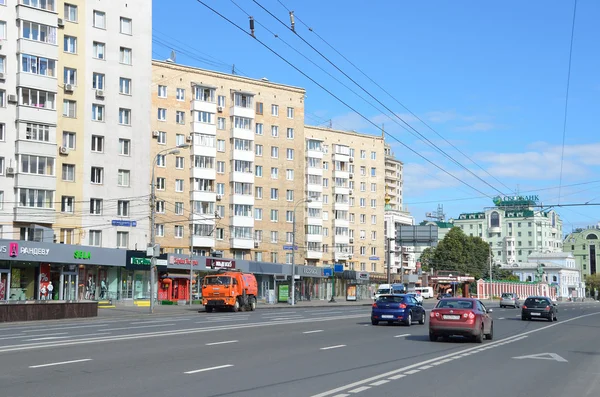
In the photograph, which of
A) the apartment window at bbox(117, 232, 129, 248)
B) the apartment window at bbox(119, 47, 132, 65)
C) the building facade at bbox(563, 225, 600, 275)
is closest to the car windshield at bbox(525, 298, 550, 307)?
the apartment window at bbox(117, 232, 129, 248)

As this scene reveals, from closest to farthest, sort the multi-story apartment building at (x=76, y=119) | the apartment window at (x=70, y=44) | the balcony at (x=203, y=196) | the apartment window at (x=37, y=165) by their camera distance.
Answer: the multi-story apartment building at (x=76, y=119) → the apartment window at (x=37, y=165) → the apartment window at (x=70, y=44) → the balcony at (x=203, y=196)

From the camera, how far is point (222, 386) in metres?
12.4

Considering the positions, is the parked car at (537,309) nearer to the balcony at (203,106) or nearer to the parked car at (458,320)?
the parked car at (458,320)

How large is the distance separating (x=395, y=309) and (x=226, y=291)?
17319 mm

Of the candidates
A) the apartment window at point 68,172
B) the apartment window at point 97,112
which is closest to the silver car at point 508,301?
the apartment window at point 97,112

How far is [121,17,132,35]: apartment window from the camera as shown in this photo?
59938mm

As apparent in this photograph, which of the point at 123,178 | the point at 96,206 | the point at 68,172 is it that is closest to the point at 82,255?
the point at 96,206

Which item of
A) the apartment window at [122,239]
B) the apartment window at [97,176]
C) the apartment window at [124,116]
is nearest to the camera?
the apartment window at [97,176]

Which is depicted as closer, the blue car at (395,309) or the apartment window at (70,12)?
the blue car at (395,309)

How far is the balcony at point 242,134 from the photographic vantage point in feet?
250

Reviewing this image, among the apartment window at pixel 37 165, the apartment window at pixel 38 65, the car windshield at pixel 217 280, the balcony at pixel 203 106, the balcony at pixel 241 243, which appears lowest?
the car windshield at pixel 217 280

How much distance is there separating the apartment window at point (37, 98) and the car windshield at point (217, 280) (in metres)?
18.1

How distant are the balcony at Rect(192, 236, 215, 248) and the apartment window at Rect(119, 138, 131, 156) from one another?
551 inches

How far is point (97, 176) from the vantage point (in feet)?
189
